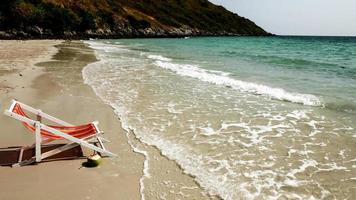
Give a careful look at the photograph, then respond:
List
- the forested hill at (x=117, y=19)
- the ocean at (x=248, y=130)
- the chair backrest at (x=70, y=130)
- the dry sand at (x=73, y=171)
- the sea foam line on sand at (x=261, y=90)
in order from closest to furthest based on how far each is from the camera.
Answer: the dry sand at (x=73, y=171)
the ocean at (x=248, y=130)
the chair backrest at (x=70, y=130)
the sea foam line on sand at (x=261, y=90)
the forested hill at (x=117, y=19)

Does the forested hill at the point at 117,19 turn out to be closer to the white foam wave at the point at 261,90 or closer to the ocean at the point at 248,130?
the white foam wave at the point at 261,90

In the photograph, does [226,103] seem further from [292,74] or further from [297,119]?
[292,74]

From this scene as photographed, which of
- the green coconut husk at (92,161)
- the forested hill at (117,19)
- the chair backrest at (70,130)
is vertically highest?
the forested hill at (117,19)

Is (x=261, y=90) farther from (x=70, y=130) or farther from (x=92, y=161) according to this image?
(x=92, y=161)

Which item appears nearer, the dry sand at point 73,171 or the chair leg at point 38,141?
the dry sand at point 73,171

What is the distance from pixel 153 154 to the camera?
6.76 meters

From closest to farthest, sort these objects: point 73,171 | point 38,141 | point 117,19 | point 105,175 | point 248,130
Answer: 1. point 105,175
2. point 73,171
3. point 38,141
4. point 248,130
5. point 117,19

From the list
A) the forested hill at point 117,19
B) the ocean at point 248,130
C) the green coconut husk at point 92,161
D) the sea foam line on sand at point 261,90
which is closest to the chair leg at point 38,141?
A: the green coconut husk at point 92,161

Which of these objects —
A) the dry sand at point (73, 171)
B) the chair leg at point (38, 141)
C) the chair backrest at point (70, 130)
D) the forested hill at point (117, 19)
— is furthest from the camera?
the forested hill at point (117, 19)

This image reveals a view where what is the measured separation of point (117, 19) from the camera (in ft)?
321

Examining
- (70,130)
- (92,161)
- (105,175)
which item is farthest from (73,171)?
(70,130)

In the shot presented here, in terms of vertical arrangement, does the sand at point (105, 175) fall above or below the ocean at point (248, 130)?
below

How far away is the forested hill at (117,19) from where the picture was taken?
225 feet

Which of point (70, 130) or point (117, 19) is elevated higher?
point (117, 19)
